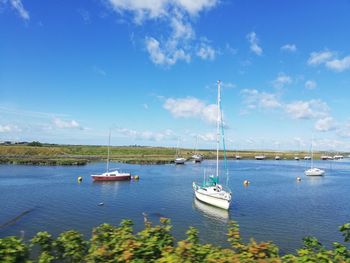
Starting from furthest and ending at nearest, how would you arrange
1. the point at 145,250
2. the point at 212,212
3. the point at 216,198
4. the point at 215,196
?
1. the point at 215,196
2. the point at 216,198
3. the point at 212,212
4. the point at 145,250

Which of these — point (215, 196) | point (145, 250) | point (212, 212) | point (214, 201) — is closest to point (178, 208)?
point (214, 201)

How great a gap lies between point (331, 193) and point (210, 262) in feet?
229

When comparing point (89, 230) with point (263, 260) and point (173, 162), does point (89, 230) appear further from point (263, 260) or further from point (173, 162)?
point (173, 162)

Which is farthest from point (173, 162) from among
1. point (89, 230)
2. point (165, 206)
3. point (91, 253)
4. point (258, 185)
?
point (91, 253)

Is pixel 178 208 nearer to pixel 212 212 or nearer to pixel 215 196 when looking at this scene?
pixel 212 212

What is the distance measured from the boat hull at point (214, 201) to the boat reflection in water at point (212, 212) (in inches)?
21.6

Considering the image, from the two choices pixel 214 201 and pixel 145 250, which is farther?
pixel 214 201

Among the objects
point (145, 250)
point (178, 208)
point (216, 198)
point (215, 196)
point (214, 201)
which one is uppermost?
point (145, 250)

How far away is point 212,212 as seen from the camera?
4741 cm

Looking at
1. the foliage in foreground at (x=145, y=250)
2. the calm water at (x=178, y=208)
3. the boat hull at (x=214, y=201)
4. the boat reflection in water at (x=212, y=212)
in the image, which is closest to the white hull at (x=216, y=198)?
the boat hull at (x=214, y=201)

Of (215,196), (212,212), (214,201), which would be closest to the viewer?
(212,212)

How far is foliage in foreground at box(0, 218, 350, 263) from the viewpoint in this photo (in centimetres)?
851

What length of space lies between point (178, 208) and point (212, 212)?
5.53 metres

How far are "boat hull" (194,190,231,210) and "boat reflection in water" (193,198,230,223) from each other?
1.80ft
